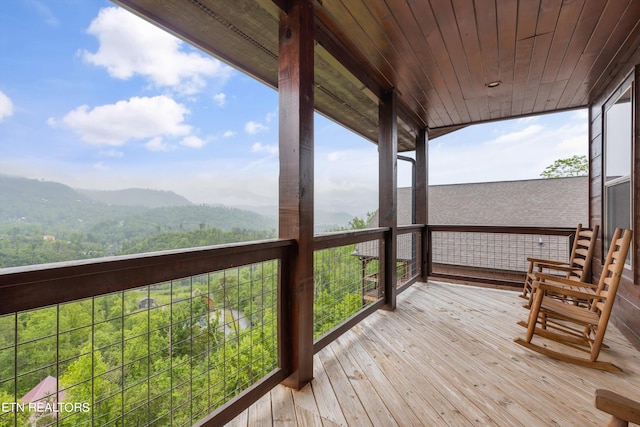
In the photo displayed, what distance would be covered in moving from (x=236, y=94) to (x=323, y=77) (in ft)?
32.2

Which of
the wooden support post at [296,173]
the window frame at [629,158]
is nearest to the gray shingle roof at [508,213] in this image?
the window frame at [629,158]

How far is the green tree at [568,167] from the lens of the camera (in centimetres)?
1236

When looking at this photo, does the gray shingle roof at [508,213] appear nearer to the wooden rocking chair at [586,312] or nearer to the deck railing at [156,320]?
the wooden rocking chair at [586,312]

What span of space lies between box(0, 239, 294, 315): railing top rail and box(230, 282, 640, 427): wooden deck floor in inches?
35.4

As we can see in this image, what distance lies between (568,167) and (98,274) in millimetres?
17149

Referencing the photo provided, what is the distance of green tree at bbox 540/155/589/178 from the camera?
12359mm

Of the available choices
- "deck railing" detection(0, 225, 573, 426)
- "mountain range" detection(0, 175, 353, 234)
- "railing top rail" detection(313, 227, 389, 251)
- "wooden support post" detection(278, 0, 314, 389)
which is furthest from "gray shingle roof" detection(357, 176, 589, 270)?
"wooden support post" detection(278, 0, 314, 389)

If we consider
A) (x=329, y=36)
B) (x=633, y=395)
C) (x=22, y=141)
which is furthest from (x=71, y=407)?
(x=22, y=141)

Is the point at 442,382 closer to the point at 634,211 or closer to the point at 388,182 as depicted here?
the point at 388,182

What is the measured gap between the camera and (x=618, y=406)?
0.73m

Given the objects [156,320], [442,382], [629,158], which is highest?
[629,158]

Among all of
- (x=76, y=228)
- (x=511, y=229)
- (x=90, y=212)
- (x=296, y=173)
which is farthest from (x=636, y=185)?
(x=90, y=212)

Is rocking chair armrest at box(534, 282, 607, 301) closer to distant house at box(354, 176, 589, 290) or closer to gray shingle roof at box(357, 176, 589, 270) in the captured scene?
distant house at box(354, 176, 589, 290)

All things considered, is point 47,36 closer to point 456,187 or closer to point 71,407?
point 71,407
